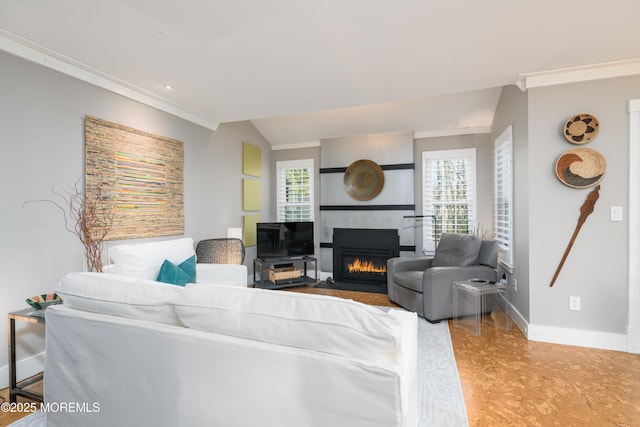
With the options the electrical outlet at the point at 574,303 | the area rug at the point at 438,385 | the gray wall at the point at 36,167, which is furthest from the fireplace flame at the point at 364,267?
the gray wall at the point at 36,167

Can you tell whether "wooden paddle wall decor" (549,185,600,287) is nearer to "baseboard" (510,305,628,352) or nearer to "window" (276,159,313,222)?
"baseboard" (510,305,628,352)

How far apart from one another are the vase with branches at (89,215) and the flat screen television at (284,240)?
7.17 feet

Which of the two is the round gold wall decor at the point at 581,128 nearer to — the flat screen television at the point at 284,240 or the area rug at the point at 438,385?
the area rug at the point at 438,385

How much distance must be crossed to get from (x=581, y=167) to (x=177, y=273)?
3717 millimetres

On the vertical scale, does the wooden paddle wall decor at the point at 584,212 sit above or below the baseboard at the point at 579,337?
above

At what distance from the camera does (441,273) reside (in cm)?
331

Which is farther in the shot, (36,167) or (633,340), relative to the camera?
(633,340)

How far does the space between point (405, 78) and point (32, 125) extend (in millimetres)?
3046

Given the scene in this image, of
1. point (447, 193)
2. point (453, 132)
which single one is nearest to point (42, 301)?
point (447, 193)

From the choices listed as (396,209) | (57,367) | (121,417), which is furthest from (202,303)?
(396,209)

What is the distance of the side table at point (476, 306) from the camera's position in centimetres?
310

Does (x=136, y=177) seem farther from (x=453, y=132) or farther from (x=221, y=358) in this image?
(x=453, y=132)

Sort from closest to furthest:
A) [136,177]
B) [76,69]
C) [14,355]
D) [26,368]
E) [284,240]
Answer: [14,355] < [26,368] < [76,69] < [136,177] < [284,240]

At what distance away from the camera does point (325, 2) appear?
5.83 feet
